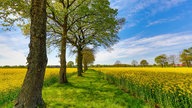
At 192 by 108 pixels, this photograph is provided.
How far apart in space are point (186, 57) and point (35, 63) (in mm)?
116079

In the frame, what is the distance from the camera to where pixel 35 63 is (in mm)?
8391

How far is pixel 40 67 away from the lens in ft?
28.0

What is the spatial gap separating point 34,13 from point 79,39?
80.9ft

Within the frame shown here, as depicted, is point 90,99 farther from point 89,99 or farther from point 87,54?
point 87,54

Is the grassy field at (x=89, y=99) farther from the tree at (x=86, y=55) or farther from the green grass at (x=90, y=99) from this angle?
the tree at (x=86, y=55)

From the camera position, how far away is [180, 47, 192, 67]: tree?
109m

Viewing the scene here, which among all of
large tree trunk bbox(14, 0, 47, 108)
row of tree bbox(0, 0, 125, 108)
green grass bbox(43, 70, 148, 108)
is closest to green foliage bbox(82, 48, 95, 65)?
row of tree bbox(0, 0, 125, 108)

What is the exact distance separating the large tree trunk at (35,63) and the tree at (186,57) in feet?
372

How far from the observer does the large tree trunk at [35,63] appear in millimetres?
8141

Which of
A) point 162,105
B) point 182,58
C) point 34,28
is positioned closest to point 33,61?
point 34,28

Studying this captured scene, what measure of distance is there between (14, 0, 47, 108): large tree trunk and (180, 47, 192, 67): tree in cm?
11353

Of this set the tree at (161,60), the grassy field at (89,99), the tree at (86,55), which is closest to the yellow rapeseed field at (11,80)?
the grassy field at (89,99)

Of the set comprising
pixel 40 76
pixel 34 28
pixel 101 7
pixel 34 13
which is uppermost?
pixel 101 7

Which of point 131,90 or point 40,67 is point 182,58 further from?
point 40,67
